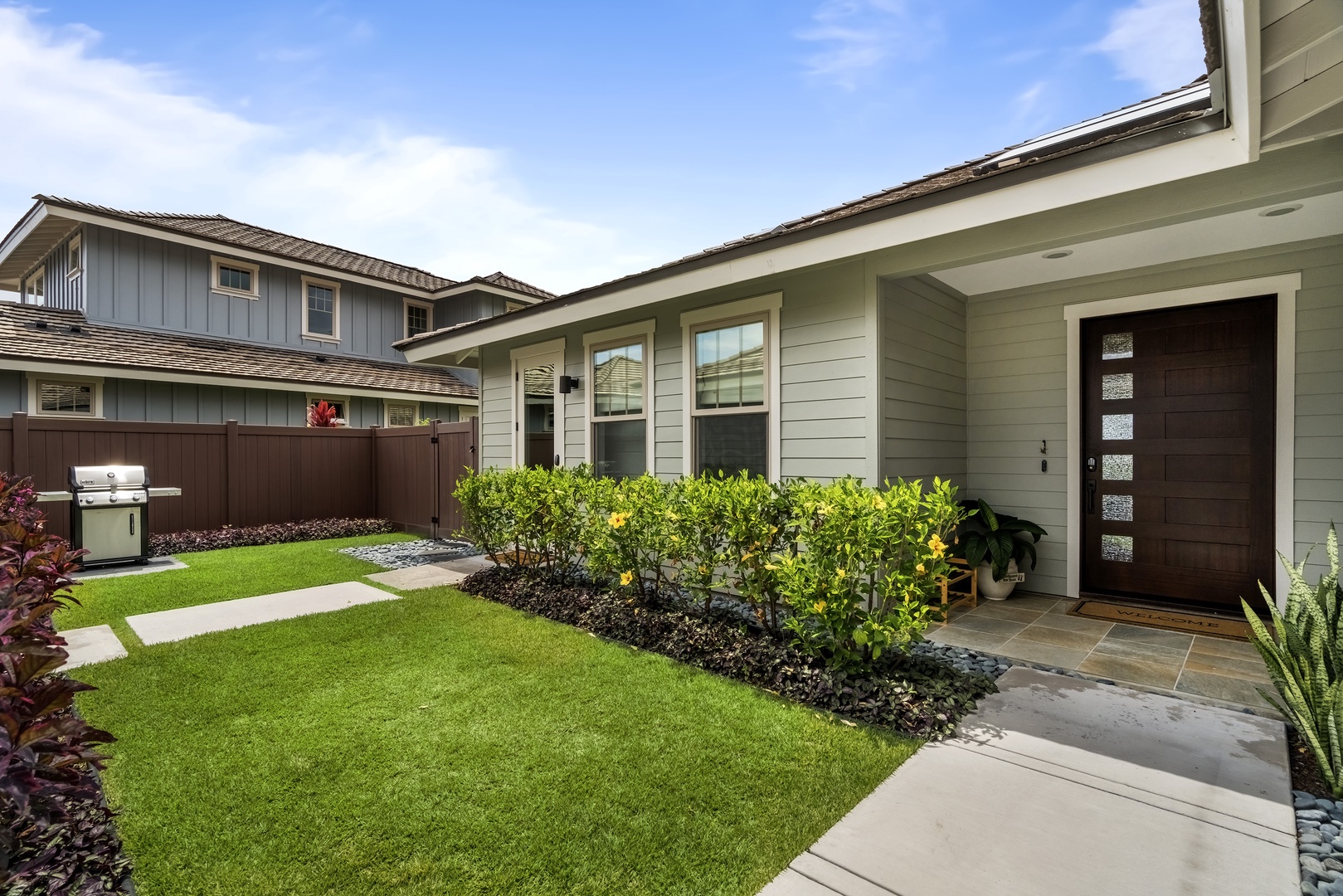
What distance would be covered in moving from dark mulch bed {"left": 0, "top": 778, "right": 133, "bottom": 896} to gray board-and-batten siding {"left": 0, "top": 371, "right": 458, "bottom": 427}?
884 cm

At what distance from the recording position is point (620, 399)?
18.3ft

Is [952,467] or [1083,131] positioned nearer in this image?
[1083,131]

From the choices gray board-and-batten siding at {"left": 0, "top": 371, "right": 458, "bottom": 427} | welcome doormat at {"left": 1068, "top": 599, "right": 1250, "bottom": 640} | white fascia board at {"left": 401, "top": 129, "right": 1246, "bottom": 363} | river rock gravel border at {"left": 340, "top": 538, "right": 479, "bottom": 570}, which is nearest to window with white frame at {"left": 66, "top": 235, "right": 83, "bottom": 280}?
gray board-and-batten siding at {"left": 0, "top": 371, "right": 458, "bottom": 427}

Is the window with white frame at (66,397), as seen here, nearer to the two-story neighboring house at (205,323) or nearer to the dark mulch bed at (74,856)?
the two-story neighboring house at (205,323)

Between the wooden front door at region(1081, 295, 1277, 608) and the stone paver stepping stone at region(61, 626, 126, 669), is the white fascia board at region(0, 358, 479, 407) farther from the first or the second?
the wooden front door at region(1081, 295, 1277, 608)

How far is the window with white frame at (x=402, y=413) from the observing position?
39.1 ft

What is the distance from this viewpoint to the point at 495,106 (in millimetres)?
6812

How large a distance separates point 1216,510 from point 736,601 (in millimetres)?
3365

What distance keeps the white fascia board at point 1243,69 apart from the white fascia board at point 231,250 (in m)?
12.8

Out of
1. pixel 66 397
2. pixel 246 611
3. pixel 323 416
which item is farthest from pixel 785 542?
pixel 66 397

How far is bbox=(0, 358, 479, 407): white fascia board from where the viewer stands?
25.2 feet

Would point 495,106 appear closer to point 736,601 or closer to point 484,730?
point 736,601

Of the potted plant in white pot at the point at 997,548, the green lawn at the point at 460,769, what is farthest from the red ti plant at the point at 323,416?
the potted plant in white pot at the point at 997,548

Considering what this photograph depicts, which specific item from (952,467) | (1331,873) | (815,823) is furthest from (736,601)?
(1331,873)
